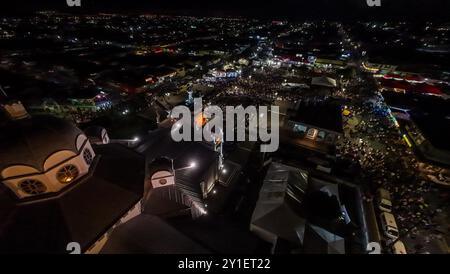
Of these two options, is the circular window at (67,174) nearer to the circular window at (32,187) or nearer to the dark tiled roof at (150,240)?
the circular window at (32,187)

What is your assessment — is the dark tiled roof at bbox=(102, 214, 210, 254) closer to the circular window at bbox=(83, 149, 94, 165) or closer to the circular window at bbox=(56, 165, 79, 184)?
the circular window at bbox=(56, 165, 79, 184)

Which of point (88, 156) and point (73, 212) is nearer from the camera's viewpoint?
point (73, 212)

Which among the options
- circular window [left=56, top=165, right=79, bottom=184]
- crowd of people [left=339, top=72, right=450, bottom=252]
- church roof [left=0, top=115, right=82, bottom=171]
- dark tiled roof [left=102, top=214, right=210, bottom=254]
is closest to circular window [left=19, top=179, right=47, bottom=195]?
circular window [left=56, top=165, right=79, bottom=184]

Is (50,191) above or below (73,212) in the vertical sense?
above

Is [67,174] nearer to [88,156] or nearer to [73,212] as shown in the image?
[88,156]

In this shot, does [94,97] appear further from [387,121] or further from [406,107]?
[406,107]

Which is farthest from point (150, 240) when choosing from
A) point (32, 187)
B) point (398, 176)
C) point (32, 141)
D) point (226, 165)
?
point (398, 176)
